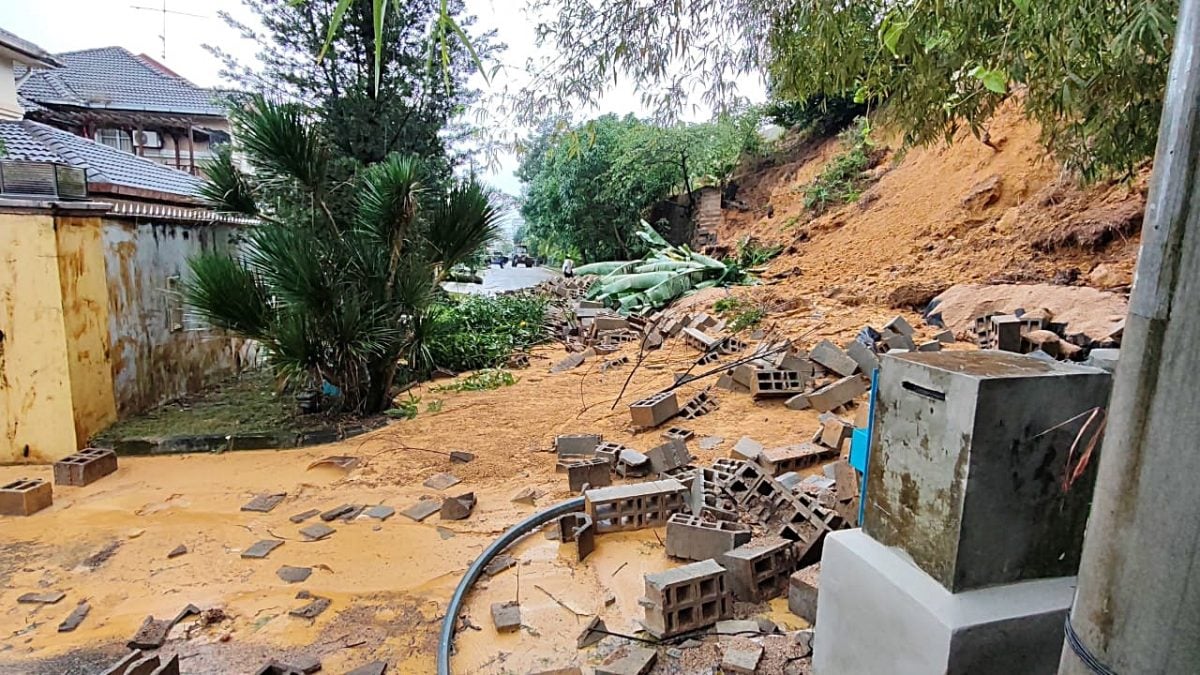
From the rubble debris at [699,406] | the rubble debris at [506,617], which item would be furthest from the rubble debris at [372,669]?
the rubble debris at [699,406]

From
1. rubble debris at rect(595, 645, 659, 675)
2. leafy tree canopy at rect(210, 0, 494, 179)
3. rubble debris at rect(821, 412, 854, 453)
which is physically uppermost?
leafy tree canopy at rect(210, 0, 494, 179)

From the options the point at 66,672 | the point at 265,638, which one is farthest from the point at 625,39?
the point at 66,672

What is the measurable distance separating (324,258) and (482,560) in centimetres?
425

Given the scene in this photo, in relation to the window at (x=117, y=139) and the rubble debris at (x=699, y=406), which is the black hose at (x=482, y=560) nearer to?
the rubble debris at (x=699, y=406)

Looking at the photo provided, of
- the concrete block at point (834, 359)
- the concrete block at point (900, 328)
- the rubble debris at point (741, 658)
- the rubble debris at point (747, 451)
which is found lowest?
the rubble debris at point (741, 658)

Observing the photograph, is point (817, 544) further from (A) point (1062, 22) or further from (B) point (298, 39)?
(B) point (298, 39)

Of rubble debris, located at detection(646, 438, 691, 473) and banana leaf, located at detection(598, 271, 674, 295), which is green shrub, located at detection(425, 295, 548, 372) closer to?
banana leaf, located at detection(598, 271, 674, 295)

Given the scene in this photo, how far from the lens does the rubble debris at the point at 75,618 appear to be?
3.29 m

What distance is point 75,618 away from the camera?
3.36 metres

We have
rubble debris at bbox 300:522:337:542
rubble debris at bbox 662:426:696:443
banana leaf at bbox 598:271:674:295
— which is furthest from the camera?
banana leaf at bbox 598:271:674:295

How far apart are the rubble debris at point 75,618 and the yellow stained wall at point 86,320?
3.44 meters

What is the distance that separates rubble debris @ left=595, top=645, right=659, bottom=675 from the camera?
2570mm

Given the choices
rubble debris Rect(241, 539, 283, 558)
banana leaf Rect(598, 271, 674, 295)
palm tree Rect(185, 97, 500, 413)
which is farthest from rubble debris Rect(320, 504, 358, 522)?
banana leaf Rect(598, 271, 674, 295)

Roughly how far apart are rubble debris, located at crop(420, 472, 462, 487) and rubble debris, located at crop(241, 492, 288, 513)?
3.68 feet
